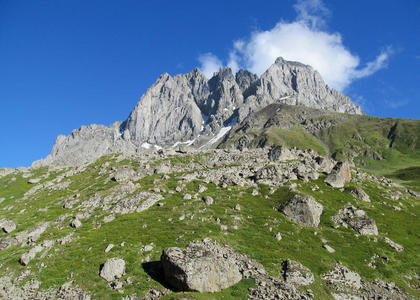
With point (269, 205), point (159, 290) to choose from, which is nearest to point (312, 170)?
point (269, 205)

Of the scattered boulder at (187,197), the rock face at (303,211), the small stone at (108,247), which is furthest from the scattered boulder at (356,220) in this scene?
the small stone at (108,247)

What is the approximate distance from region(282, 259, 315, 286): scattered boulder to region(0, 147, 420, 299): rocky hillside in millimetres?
157

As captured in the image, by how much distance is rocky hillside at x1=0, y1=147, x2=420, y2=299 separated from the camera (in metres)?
35.4

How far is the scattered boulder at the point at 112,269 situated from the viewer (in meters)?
37.2

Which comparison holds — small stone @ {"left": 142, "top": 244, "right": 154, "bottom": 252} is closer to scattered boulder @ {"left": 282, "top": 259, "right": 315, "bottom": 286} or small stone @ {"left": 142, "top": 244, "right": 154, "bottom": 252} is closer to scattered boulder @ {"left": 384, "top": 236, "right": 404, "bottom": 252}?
scattered boulder @ {"left": 282, "top": 259, "right": 315, "bottom": 286}

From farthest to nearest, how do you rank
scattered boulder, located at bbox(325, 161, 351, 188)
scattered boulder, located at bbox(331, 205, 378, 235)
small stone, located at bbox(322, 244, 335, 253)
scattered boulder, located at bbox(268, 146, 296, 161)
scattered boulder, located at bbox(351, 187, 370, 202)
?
scattered boulder, located at bbox(268, 146, 296, 161) < scattered boulder, located at bbox(325, 161, 351, 188) < scattered boulder, located at bbox(351, 187, 370, 202) < scattered boulder, located at bbox(331, 205, 378, 235) < small stone, located at bbox(322, 244, 335, 253)

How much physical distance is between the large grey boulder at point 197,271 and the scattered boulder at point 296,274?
24.6 ft

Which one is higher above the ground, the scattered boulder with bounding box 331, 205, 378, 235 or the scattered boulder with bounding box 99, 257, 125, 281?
the scattered boulder with bounding box 331, 205, 378, 235

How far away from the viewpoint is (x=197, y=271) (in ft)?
109

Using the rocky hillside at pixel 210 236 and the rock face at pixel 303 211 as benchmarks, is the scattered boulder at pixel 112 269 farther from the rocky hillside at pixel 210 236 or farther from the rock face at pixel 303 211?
the rock face at pixel 303 211

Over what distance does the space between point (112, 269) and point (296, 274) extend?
2659 cm

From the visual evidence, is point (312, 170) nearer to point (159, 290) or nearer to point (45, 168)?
point (159, 290)

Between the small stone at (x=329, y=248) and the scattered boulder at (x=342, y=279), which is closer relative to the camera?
the scattered boulder at (x=342, y=279)

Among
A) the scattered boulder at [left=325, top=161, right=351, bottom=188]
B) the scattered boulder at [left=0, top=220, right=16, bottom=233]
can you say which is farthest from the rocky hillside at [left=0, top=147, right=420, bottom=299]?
the scattered boulder at [left=0, top=220, right=16, bottom=233]
